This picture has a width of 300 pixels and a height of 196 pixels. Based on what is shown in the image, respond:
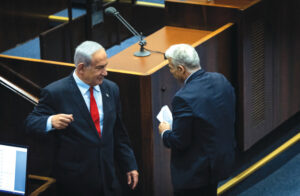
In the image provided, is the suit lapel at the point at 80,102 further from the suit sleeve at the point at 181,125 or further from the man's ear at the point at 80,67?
the suit sleeve at the point at 181,125

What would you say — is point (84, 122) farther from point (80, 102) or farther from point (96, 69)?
point (96, 69)

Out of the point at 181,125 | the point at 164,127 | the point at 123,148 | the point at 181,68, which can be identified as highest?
the point at 181,68

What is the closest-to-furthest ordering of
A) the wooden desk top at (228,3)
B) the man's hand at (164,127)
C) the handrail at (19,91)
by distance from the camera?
the man's hand at (164,127), the handrail at (19,91), the wooden desk top at (228,3)

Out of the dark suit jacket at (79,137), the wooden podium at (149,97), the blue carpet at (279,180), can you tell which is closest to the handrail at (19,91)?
the wooden podium at (149,97)

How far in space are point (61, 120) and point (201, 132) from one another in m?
0.73

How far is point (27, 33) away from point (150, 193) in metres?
4.39

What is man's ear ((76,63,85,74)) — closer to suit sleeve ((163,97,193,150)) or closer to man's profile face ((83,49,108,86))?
man's profile face ((83,49,108,86))

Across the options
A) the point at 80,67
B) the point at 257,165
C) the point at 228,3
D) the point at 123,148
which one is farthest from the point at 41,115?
the point at 257,165

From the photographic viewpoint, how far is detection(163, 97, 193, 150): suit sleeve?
11.1ft

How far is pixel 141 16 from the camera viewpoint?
814 centimetres

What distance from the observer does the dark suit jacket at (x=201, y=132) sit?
3.39 metres

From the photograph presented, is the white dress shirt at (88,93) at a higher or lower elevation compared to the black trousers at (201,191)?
higher

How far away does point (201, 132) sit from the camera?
343cm

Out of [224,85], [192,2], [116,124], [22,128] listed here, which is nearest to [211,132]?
[224,85]
